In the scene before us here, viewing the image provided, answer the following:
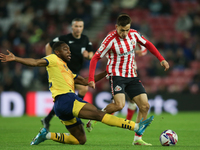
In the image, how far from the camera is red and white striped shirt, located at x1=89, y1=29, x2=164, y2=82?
6457mm

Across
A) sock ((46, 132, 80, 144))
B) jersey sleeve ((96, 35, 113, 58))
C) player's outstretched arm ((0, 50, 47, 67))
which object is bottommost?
sock ((46, 132, 80, 144))

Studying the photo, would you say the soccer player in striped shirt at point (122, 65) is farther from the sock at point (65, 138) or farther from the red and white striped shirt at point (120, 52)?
the sock at point (65, 138)

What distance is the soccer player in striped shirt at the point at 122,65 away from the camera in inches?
249

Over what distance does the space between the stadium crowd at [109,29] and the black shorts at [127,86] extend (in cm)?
776

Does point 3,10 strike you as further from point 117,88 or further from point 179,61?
point 117,88

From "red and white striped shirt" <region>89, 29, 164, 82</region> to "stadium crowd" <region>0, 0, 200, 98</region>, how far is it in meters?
7.72

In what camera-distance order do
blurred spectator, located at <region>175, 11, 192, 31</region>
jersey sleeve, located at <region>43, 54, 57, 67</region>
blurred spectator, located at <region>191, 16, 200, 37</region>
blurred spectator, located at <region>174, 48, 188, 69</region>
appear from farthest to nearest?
blurred spectator, located at <region>175, 11, 192, 31</region> → blurred spectator, located at <region>191, 16, 200, 37</region> → blurred spectator, located at <region>174, 48, 188, 69</region> → jersey sleeve, located at <region>43, 54, 57, 67</region>

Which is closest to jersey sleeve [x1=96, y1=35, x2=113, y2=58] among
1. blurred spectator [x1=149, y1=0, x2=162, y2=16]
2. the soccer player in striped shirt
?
the soccer player in striped shirt

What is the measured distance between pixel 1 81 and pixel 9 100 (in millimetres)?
1179

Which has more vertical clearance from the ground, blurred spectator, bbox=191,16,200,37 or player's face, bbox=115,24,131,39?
A: blurred spectator, bbox=191,16,200,37

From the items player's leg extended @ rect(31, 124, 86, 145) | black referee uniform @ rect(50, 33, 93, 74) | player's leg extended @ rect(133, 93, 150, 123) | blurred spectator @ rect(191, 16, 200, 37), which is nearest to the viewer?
player's leg extended @ rect(31, 124, 86, 145)

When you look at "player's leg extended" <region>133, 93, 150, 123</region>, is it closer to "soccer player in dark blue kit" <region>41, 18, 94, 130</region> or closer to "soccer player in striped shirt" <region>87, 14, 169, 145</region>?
"soccer player in striped shirt" <region>87, 14, 169, 145</region>

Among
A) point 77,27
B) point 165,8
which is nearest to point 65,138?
point 77,27

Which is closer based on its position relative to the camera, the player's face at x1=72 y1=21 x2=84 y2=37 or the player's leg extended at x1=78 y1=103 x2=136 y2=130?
the player's leg extended at x1=78 y1=103 x2=136 y2=130
